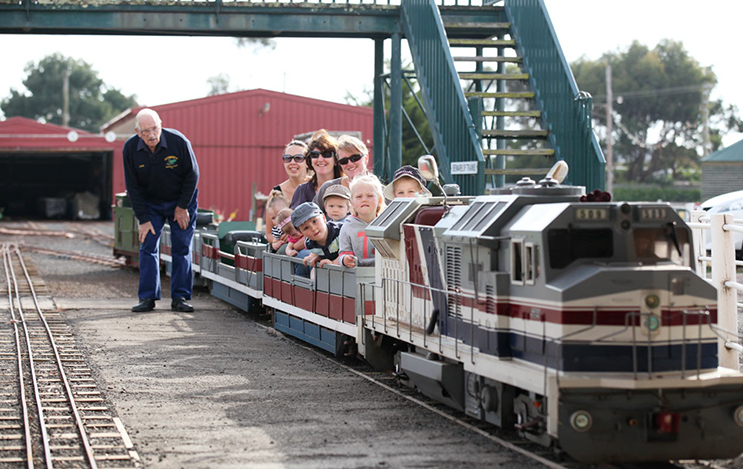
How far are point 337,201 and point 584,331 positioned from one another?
4736 millimetres

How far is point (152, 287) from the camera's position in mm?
13078

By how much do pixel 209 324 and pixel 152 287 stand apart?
131 cm

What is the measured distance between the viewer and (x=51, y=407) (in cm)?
747

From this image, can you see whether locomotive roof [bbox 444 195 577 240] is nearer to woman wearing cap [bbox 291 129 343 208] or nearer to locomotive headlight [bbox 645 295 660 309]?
locomotive headlight [bbox 645 295 660 309]

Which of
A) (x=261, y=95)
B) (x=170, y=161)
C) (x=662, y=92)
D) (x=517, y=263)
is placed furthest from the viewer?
(x=662, y=92)

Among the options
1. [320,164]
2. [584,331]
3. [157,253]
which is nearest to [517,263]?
[584,331]

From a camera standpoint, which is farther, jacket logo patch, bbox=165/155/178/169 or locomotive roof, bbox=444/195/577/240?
jacket logo patch, bbox=165/155/178/169

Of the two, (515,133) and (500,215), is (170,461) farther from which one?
(515,133)

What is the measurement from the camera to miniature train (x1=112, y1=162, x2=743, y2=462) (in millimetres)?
5535

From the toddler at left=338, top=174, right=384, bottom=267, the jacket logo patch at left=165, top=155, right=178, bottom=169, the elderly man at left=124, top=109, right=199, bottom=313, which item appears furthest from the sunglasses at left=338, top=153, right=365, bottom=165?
the jacket logo patch at left=165, top=155, right=178, bottom=169

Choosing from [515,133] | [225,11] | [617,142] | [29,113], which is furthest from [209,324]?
[29,113]

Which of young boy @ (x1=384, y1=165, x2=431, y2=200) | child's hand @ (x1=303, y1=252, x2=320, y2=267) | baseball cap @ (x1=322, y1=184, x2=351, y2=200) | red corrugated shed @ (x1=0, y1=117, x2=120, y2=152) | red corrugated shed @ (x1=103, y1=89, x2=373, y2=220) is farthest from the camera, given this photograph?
red corrugated shed @ (x1=0, y1=117, x2=120, y2=152)

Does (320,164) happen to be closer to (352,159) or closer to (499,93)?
(352,159)

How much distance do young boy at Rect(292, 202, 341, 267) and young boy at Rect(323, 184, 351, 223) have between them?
14 centimetres
